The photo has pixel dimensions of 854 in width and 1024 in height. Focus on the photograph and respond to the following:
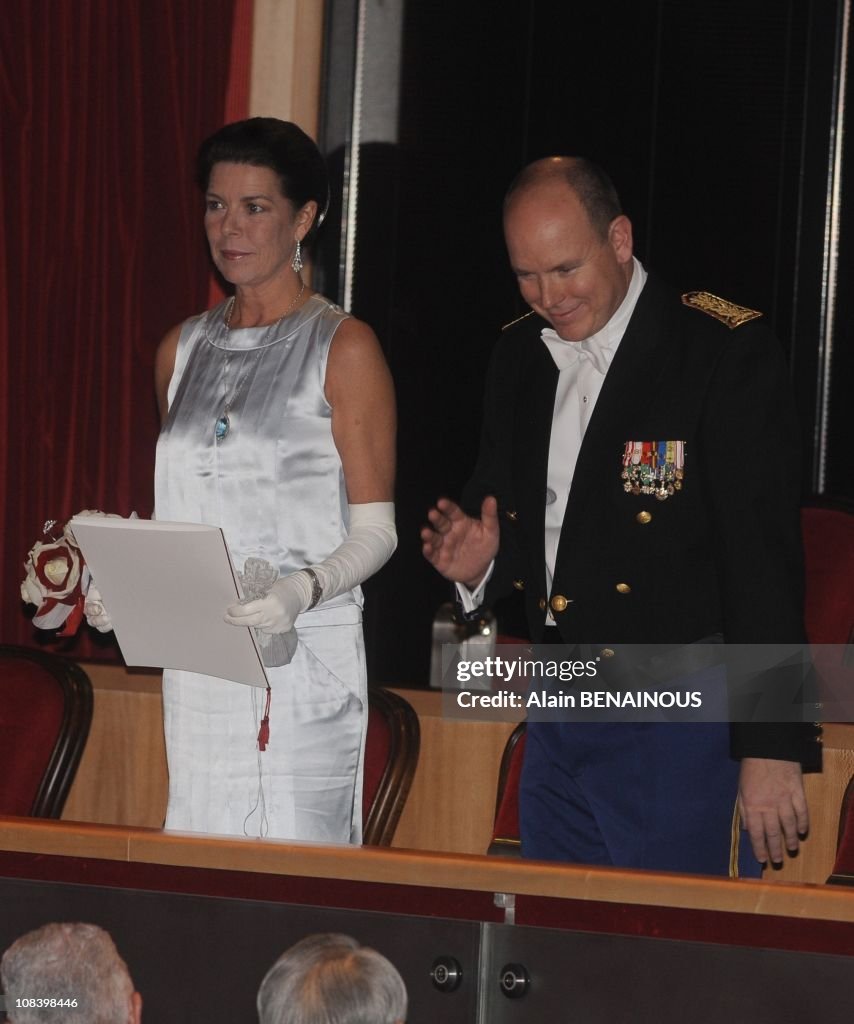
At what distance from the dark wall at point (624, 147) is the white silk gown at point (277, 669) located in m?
2.19

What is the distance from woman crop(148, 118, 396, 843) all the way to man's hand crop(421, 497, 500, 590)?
127 millimetres

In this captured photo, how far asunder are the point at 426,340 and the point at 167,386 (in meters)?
2.08

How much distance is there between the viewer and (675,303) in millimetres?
2180

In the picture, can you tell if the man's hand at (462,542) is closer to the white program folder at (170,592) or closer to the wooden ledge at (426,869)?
the white program folder at (170,592)

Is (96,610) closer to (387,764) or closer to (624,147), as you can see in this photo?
(387,764)

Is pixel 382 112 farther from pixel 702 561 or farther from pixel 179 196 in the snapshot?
pixel 702 561

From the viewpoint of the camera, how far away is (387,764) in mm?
2654

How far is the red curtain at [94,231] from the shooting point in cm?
404

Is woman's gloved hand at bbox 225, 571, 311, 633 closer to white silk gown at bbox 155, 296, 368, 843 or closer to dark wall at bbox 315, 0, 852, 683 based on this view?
white silk gown at bbox 155, 296, 368, 843

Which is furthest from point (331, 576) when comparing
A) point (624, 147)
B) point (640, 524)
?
point (624, 147)

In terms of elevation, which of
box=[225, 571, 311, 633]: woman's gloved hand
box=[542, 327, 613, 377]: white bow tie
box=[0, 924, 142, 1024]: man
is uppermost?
box=[542, 327, 613, 377]: white bow tie

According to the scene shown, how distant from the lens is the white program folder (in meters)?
2.08

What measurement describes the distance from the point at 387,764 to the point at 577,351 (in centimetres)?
86

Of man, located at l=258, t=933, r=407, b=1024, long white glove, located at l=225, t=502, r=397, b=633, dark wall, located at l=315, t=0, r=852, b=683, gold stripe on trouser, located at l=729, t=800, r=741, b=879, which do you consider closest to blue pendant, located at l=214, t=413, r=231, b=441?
long white glove, located at l=225, t=502, r=397, b=633
